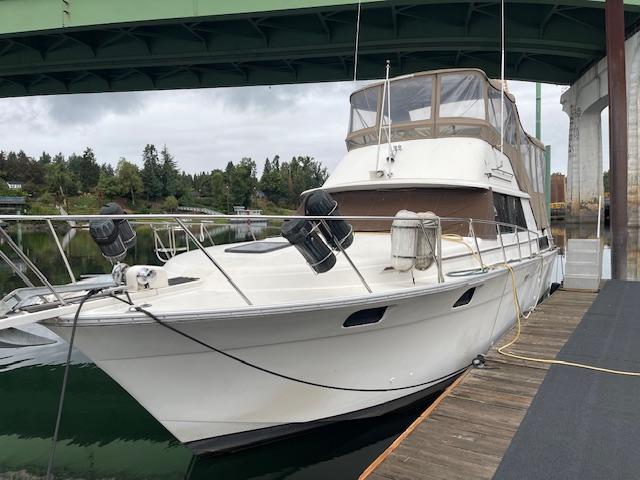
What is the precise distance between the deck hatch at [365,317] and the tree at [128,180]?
56895 millimetres

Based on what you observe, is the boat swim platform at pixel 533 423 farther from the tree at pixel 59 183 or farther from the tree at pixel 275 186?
the tree at pixel 275 186

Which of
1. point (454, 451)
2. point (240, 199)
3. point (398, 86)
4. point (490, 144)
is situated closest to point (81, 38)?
point (398, 86)

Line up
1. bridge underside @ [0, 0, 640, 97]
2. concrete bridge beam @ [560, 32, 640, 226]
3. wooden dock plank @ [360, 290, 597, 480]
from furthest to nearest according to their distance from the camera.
A: concrete bridge beam @ [560, 32, 640, 226] < bridge underside @ [0, 0, 640, 97] < wooden dock plank @ [360, 290, 597, 480]

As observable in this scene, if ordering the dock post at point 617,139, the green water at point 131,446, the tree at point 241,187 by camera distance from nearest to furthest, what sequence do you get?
the green water at point 131,446 < the dock post at point 617,139 < the tree at point 241,187

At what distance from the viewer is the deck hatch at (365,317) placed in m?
3.82

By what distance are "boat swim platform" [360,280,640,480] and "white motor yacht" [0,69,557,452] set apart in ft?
1.99

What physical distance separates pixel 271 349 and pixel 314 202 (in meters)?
1.22

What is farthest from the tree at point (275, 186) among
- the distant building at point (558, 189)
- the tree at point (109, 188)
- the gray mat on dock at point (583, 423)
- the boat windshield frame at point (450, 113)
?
the gray mat on dock at point (583, 423)

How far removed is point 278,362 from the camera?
3.68 m

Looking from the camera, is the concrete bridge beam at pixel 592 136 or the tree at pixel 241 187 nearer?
the concrete bridge beam at pixel 592 136

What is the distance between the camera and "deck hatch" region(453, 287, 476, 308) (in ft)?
15.3

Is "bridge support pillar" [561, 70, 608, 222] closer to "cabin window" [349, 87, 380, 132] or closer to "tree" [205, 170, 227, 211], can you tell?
"cabin window" [349, 87, 380, 132]

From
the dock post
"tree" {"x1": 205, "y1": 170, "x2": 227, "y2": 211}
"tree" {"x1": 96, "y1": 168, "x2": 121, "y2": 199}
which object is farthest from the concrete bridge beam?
"tree" {"x1": 96, "y1": 168, "x2": 121, "y2": 199}

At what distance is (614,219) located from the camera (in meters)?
12.9
